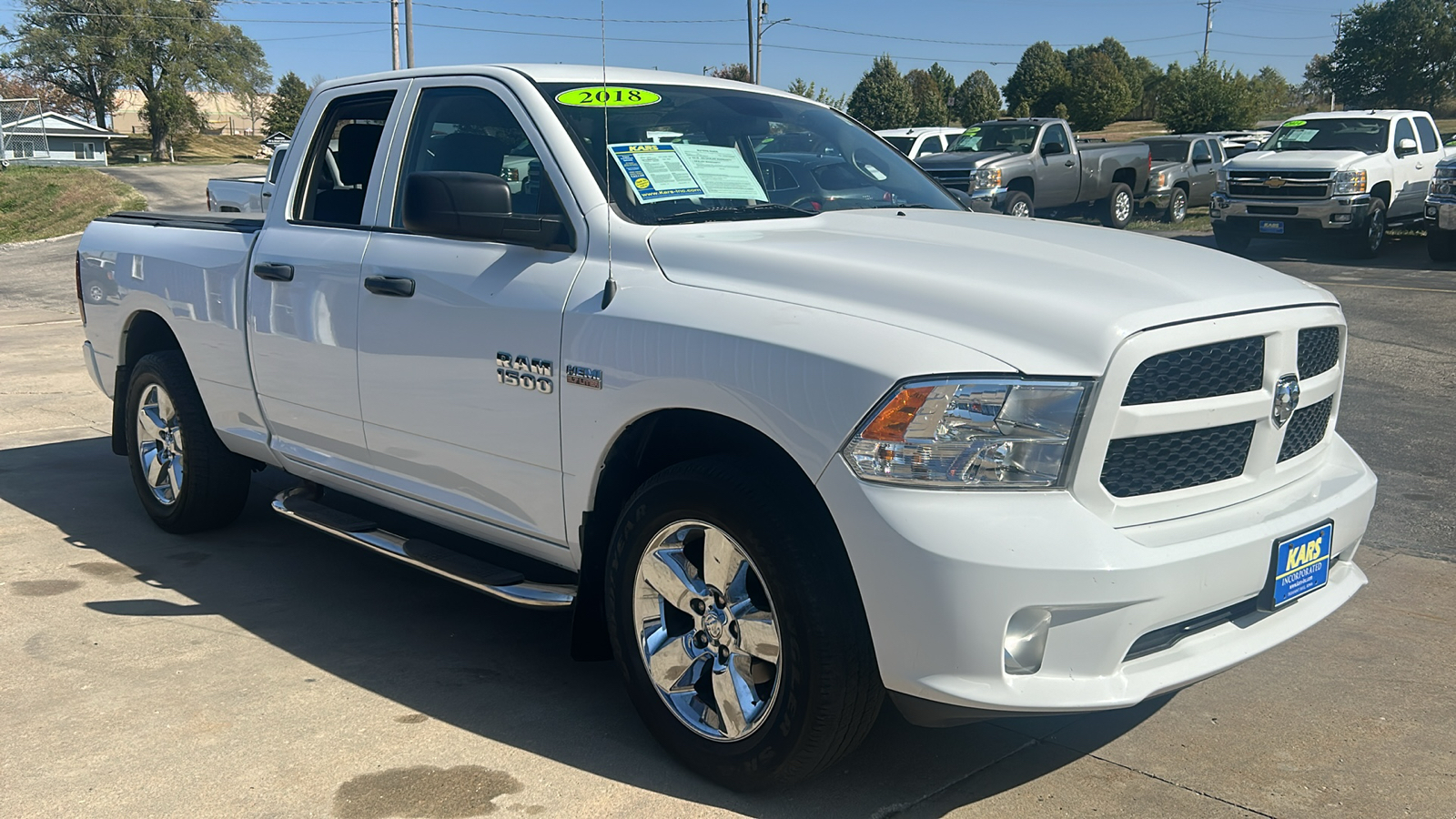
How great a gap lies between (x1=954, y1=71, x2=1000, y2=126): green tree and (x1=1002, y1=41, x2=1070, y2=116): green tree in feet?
3.74

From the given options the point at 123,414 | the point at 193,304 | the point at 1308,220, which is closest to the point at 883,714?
the point at 193,304

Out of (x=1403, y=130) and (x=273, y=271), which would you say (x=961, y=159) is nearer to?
(x=1403, y=130)

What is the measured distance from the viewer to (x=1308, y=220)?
17797mm

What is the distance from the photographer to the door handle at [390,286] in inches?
162

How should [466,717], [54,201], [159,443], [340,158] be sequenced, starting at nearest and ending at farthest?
1. [466,717]
2. [340,158]
3. [159,443]
4. [54,201]

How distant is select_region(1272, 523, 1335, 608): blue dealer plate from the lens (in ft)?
10.2

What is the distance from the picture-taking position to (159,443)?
226 inches

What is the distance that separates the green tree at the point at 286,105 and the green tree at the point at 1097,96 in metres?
44.4

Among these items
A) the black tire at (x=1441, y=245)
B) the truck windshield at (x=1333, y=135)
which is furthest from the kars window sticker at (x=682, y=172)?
the truck windshield at (x=1333, y=135)

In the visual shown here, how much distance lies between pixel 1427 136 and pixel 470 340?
64.6 ft

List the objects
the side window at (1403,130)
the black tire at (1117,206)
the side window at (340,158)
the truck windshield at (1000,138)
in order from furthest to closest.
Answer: the black tire at (1117,206), the truck windshield at (1000,138), the side window at (1403,130), the side window at (340,158)

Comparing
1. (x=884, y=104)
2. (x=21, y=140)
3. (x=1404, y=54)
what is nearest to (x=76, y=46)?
(x=21, y=140)

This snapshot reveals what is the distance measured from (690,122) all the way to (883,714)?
2.01m

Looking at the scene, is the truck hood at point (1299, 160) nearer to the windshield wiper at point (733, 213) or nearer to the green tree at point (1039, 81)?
the windshield wiper at point (733, 213)
